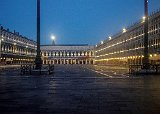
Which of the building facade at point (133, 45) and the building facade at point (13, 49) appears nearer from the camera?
the building facade at point (133, 45)

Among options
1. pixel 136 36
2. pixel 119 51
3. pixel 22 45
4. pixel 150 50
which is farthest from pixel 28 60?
pixel 150 50

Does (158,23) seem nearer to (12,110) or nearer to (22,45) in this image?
(12,110)

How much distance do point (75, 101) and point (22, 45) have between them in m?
170

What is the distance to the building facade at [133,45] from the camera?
273 feet

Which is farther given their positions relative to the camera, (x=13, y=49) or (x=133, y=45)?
(x=13, y=49)

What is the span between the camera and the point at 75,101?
42.6ft

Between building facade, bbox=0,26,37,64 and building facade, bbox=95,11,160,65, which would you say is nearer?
building facade, bbox=95,11,160,65

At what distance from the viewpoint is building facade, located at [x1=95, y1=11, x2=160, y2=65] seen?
→ 273ft

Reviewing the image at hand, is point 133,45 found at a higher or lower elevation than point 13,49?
lower

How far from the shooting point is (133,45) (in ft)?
364

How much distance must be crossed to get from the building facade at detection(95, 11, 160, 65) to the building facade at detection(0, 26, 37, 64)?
1952 inches

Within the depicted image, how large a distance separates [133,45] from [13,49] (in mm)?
70863

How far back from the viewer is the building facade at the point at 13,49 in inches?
5376

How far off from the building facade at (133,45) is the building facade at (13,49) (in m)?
49.6
